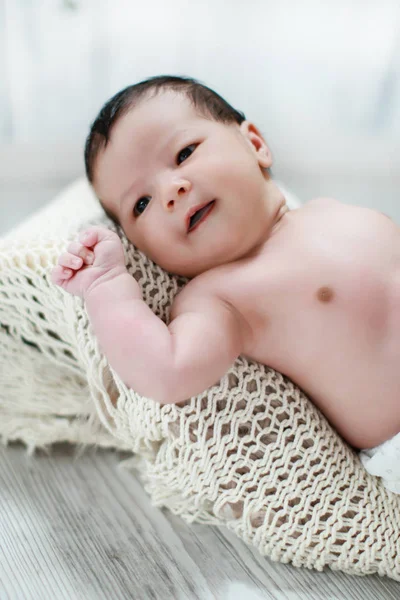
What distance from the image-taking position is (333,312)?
840mm

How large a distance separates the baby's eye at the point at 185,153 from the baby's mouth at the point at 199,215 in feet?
0.28

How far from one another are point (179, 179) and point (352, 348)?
1.10 ft

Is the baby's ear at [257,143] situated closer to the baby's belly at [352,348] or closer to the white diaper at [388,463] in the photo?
the baby's belly at [352,348]

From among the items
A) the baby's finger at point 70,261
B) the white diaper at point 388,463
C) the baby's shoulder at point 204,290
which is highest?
the baby's finger at point 70,261

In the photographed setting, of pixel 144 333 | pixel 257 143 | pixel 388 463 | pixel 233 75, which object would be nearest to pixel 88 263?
pixel 144 333

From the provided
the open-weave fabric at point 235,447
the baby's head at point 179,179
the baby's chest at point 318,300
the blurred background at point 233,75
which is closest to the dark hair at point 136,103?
the baby's head at point 179,179

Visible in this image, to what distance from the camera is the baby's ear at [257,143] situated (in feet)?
3.21

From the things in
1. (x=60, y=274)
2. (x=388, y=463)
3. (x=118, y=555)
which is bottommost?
(x=118, y=555)

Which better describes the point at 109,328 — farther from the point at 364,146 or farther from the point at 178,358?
the point at 364,146

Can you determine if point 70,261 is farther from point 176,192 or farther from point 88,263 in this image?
point 176,192

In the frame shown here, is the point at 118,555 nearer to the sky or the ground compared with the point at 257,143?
nearer to the ground

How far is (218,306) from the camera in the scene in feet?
2.74

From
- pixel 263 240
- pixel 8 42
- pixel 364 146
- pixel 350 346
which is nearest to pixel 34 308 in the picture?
pixel 263 240

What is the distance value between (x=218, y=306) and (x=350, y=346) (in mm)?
192
